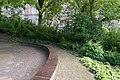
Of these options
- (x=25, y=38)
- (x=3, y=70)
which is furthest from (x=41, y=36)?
(x=3, y=70)

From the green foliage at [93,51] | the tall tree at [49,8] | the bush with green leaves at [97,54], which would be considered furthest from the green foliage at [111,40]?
the tall tree at [49,8]

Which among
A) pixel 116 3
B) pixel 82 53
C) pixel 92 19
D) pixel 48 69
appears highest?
pixel 116 3

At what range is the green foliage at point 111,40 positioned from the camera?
34.8ft

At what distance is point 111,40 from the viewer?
1081cm

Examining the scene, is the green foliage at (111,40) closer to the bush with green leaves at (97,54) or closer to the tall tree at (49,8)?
the bush with green leaves at (97,54)

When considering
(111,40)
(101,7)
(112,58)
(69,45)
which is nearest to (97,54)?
(112,58)

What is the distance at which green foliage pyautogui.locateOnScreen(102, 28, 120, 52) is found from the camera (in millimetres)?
10617

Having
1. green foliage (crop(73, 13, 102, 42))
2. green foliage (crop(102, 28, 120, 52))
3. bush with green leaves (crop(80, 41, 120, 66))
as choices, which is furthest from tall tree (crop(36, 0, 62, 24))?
bush with green leaves (crop(80, 41, 120, 66))

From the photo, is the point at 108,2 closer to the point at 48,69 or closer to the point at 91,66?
the point at 91,66

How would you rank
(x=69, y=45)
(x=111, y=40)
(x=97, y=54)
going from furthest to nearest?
(x=111, y=40) → (x=69, y=45) → (x=97, y=54)

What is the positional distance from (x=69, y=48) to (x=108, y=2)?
491 centimetres

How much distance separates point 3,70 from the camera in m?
5.01

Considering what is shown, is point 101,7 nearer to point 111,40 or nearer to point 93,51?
point 111,40

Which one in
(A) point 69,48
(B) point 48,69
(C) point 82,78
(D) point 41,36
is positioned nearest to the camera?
Answer: (B) point 48,69
